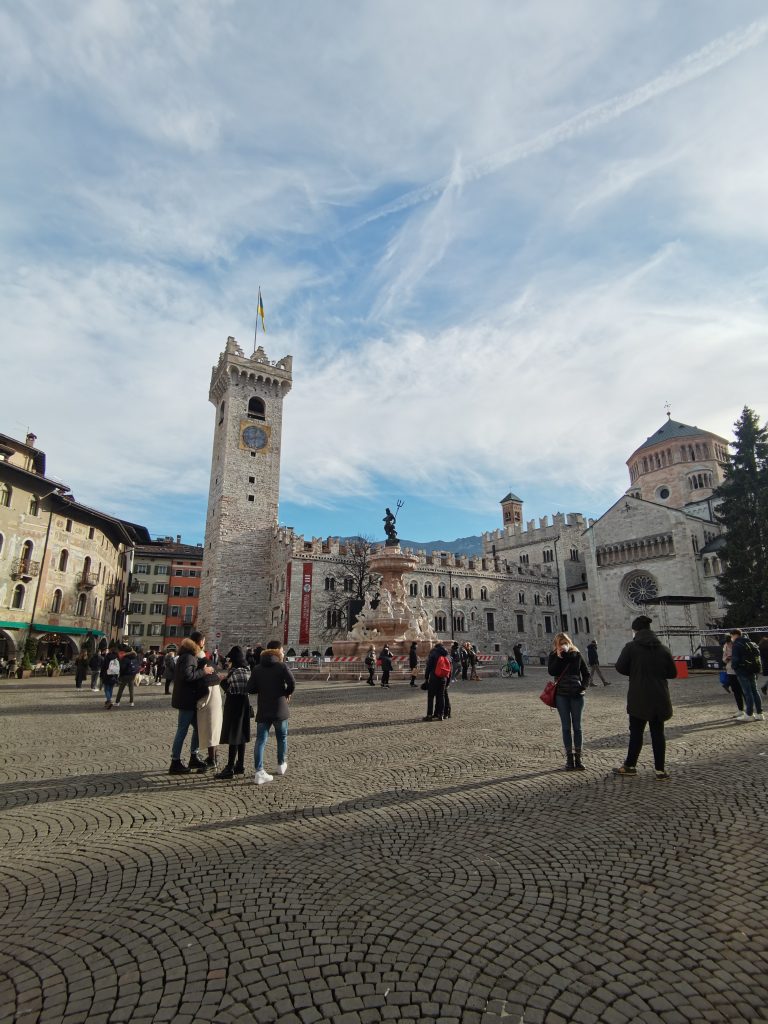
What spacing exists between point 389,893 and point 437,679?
27.6 feet

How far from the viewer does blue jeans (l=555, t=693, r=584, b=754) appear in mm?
7285

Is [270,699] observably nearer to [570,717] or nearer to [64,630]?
[570,717]

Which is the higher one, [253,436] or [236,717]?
[253,436]

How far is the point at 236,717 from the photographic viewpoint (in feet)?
24.5

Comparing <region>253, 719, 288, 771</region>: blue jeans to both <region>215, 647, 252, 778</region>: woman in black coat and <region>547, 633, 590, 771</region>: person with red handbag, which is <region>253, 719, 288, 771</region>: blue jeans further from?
<region>547, 633, 590, 771</region>: person with red handbag

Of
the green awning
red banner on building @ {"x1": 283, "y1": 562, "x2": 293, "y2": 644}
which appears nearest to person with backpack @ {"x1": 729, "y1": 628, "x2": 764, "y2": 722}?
the green awning

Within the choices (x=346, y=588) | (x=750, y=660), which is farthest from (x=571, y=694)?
(x=346, y=588)

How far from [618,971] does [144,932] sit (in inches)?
107

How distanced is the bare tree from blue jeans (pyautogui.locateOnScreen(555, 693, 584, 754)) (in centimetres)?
3908

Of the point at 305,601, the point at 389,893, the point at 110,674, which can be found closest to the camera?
the point at 389,893

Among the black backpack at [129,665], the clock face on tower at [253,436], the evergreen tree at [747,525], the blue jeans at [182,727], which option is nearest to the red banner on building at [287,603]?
the clock face on tower at [253,436]

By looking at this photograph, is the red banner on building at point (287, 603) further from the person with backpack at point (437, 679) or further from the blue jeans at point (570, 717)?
the blue jeans at point (570, 717)

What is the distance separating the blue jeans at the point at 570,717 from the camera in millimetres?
7285

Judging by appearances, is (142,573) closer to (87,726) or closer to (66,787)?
(87,726)
